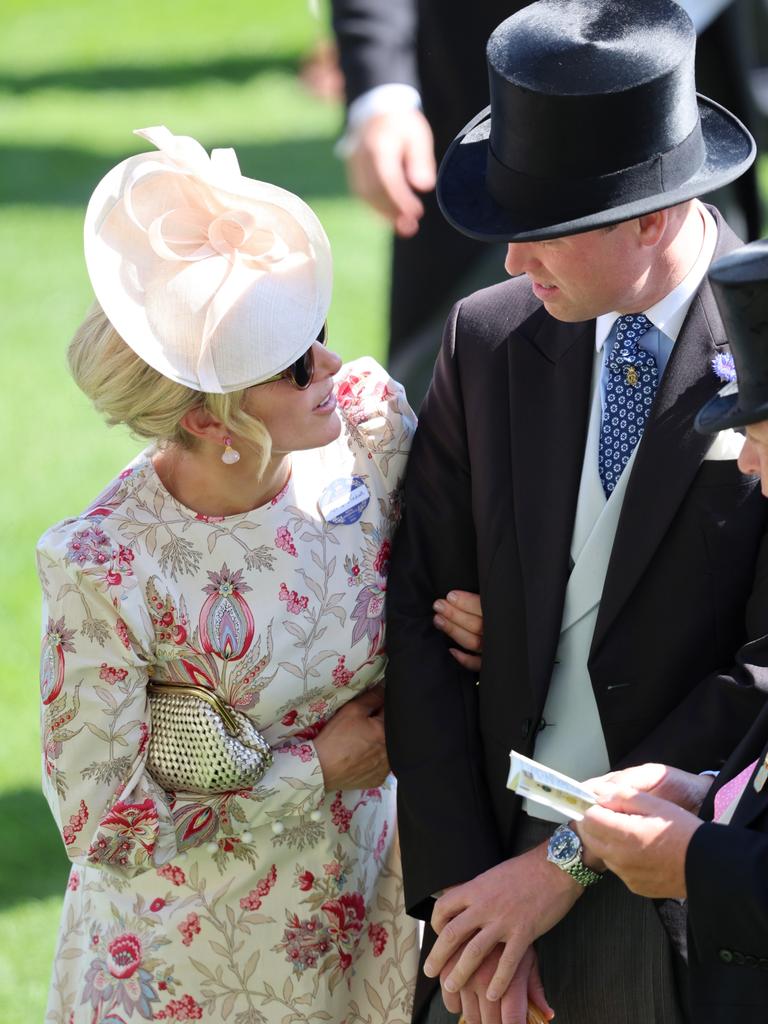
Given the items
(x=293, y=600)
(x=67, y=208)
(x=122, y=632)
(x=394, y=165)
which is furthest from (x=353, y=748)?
(x=67, y=208)

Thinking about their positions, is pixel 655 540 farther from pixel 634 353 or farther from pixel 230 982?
pixel 230 982

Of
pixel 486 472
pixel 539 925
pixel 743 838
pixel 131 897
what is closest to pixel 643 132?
pixel 486 472

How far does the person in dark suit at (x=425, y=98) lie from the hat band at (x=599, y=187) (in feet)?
3.89

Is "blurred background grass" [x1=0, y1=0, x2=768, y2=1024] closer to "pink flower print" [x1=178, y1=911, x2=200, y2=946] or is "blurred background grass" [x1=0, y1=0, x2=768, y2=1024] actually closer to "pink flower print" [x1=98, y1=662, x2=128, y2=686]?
"pink flower print" [x1=178, y1=911, x2=200, y2=946]

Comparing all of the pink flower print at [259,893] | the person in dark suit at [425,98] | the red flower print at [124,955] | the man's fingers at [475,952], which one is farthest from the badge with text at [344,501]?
the person in dark suit at [425,98]

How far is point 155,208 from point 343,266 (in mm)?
7366

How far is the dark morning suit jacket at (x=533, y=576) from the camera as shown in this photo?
274 centimetres

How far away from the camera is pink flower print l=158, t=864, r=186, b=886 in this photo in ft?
10.1

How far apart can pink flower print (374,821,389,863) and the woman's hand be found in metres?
0.20

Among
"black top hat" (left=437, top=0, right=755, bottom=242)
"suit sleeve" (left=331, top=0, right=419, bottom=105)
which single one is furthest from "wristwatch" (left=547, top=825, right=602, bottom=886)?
"suit sleeve" (left=331, top=0, right=419, bottom=105)

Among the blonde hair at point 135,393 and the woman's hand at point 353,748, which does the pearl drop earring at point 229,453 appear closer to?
the blonde hair at point 135,393

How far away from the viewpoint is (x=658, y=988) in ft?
9.31

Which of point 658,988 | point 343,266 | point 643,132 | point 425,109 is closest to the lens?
point 643,132

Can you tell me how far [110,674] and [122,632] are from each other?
0.27 ft
